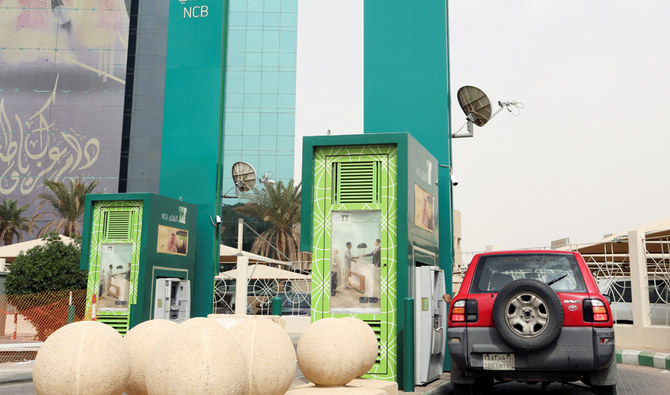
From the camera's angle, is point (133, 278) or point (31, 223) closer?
point (133, 278)

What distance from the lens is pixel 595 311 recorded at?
7.18 m

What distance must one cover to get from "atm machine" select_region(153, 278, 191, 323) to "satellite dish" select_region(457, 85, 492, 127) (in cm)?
833

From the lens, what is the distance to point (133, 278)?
16.0 meters

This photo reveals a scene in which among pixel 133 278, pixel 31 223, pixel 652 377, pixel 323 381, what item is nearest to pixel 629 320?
pixel 652 377

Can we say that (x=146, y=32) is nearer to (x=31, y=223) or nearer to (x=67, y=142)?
(x=67, y=142)

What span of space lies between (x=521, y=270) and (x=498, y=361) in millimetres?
1252

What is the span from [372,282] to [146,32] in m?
59.3

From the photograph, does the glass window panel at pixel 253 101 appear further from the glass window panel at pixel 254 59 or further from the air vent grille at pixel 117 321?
the air vent grille at pixel 117 321

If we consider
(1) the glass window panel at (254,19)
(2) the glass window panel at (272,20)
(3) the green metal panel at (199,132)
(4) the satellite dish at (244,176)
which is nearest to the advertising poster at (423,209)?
(3) the green metal panel at (199,132)

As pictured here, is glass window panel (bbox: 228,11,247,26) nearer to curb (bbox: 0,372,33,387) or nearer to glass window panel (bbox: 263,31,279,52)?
glass window panel (bbox: 263,31,279,52)

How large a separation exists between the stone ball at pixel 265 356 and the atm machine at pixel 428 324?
3979mm

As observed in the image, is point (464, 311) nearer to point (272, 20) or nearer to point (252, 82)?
point (252, 82)

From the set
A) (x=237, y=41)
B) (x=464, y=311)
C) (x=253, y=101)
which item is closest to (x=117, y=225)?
(x=464, y=311)

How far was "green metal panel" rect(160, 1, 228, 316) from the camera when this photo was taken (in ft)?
62.6
